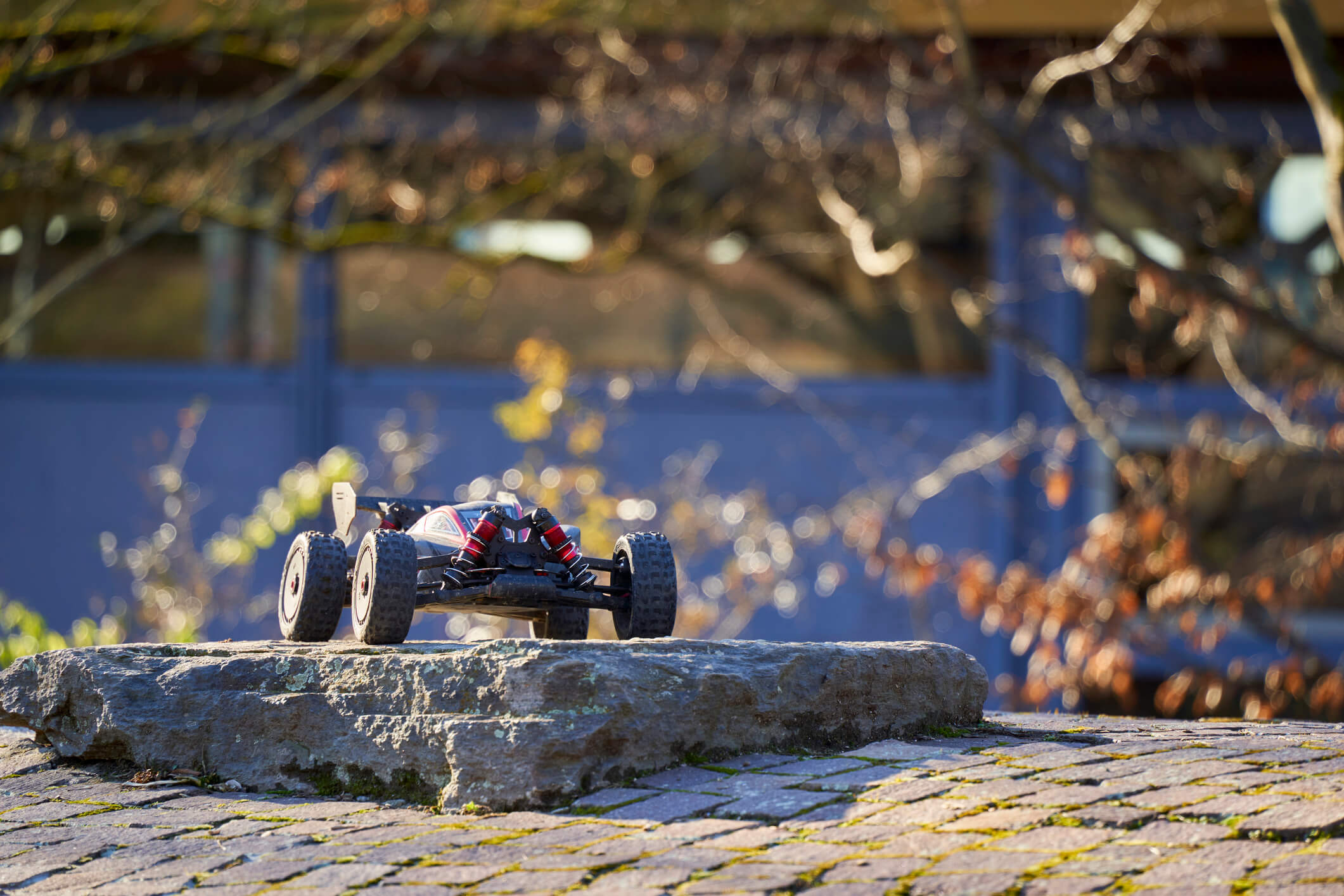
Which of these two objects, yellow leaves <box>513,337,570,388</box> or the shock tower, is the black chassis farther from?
yellow leaves <box>513,337,570,388</box>

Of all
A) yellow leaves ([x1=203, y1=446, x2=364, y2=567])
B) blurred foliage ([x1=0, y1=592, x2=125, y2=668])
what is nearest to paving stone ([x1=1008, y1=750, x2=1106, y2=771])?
blurred foliage ([x1=0, y1=592, x2=125, y2=668])

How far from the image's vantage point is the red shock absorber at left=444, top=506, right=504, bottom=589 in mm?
4090

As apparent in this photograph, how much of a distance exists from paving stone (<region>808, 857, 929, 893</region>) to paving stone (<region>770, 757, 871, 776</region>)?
60 cm

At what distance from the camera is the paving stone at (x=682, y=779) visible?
3.55 m

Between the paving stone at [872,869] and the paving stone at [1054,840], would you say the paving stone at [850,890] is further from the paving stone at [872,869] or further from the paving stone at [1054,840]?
the paving stone at [1054,840]

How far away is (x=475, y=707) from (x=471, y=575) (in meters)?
0.58

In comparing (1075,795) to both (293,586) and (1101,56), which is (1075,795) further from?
(1101,56)

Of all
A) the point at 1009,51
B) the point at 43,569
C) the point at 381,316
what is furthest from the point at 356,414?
the point at 1009,51

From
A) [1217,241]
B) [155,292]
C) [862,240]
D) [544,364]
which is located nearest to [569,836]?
[544,364]

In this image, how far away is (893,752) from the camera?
3803 mm

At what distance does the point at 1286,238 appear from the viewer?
32.0 ft

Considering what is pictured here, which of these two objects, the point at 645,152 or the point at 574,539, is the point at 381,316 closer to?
the point at 645,152

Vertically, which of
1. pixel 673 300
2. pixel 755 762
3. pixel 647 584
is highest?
pixel 673 300

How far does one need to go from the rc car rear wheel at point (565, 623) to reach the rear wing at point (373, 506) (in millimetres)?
542
